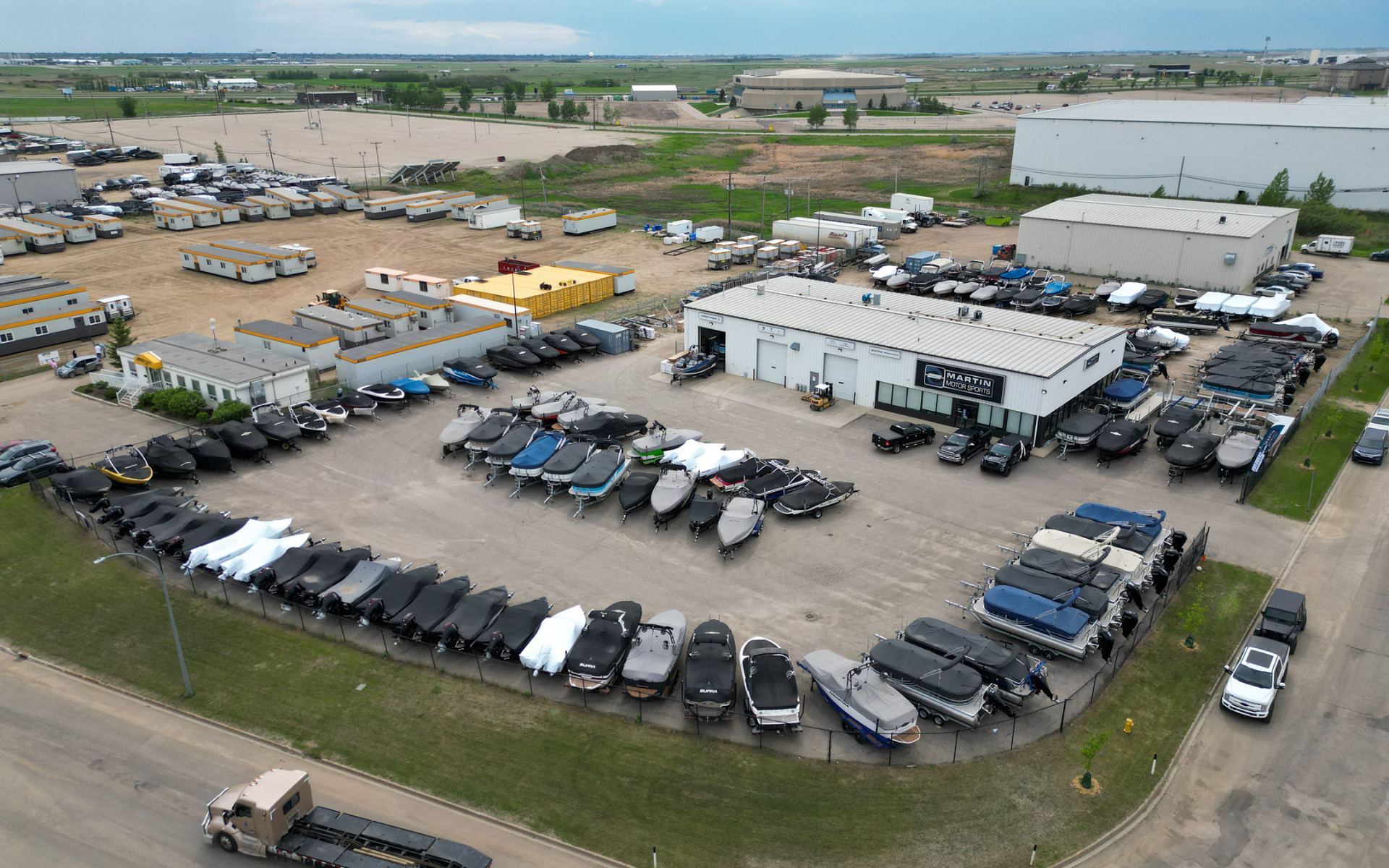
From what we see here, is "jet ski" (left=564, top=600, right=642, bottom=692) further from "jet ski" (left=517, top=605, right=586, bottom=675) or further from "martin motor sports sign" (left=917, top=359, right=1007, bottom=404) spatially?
"martin motor sports sign" (left=917, top=359, right=1007, bottom=404)

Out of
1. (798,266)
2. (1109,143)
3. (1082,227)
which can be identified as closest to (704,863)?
(798,266)

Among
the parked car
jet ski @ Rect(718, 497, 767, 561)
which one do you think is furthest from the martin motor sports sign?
the parked car

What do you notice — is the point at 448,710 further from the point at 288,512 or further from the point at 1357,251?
the point at 1357,251

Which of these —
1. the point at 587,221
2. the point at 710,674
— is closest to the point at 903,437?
the point at 710,674

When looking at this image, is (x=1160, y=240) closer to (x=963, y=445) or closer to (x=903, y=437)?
(x=963, y=445)

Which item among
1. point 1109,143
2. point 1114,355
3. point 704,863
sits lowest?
point 704,863
